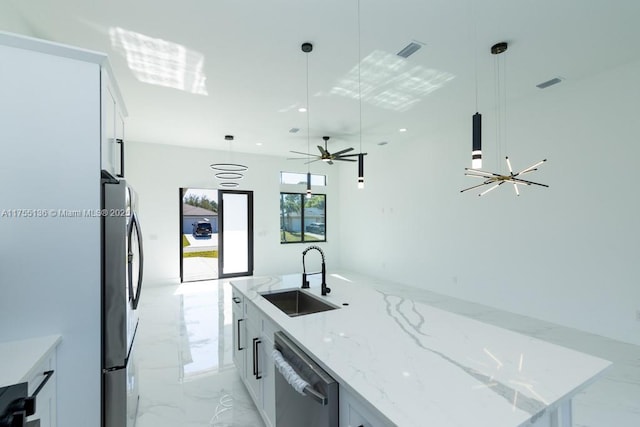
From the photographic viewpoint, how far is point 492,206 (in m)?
4.82

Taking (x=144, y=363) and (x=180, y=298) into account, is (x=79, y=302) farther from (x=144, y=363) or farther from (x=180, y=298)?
(x=180, y=298)

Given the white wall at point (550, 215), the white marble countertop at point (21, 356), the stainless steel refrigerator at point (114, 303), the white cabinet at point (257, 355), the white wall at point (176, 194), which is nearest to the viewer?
the white marble countertop at point (21, 356)

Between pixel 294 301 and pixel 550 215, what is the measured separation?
3816 millimetres

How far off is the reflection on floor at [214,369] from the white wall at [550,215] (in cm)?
40

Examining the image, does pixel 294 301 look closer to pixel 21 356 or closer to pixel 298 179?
pixel 21 356

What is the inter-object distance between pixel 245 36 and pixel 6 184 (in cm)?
218

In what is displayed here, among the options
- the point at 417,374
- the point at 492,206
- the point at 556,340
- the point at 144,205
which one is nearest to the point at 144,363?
the point at 417,374

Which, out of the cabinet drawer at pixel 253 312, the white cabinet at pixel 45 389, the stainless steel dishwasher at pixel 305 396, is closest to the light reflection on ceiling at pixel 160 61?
the cabinet drawer at pixel 253 312

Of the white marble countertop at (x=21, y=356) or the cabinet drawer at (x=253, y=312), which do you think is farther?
the cabinet drawer at (x=253, y=312)

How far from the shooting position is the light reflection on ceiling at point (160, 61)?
110 inches

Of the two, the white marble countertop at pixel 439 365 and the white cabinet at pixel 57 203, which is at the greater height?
the white cabinet at pixel 57 203

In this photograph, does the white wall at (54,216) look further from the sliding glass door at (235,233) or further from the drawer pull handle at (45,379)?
the sliding glass door at (235,233)

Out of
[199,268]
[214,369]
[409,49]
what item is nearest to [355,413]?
[214,369]

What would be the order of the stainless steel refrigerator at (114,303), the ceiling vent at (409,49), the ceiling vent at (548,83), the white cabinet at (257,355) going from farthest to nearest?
the ceiling vent at (548,83)
the ceiling vent at (409,49)
the white cabinet at (257,355)
the stainless steel refrigerator at (114,303)
